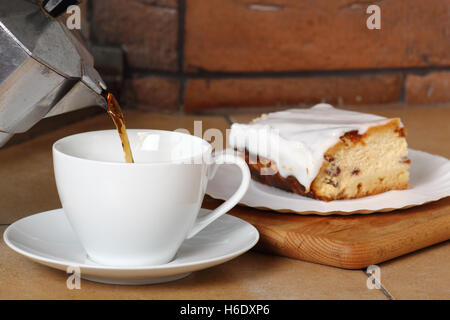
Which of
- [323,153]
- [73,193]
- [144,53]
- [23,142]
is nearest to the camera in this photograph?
[73,193]

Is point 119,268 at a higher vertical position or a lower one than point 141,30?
lower

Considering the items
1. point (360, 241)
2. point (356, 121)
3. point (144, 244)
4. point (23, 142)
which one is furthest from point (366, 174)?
point (23, 142)

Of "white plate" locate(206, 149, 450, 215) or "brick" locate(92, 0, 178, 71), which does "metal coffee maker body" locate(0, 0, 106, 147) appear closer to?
"white plate" locate(206, 149, 450, 215)

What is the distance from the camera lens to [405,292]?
579mm

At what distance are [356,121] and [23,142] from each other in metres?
0.54

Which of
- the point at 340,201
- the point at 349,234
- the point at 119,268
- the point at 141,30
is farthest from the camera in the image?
the point at 141,30

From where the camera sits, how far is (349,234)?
664mm

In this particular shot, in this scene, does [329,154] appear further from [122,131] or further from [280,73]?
[280,73]

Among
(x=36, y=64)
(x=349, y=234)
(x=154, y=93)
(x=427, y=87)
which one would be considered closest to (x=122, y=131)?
(x=36, y=64)

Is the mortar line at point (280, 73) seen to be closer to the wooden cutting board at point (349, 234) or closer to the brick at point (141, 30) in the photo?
the brick at point (141, 30)

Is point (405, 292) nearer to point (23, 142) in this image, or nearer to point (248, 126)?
point (248, 126)

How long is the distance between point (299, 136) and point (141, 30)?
0.63 m

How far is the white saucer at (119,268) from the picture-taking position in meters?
0.54

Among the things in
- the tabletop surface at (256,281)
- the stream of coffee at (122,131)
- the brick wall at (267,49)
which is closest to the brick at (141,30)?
the brick wall at (267,49)
